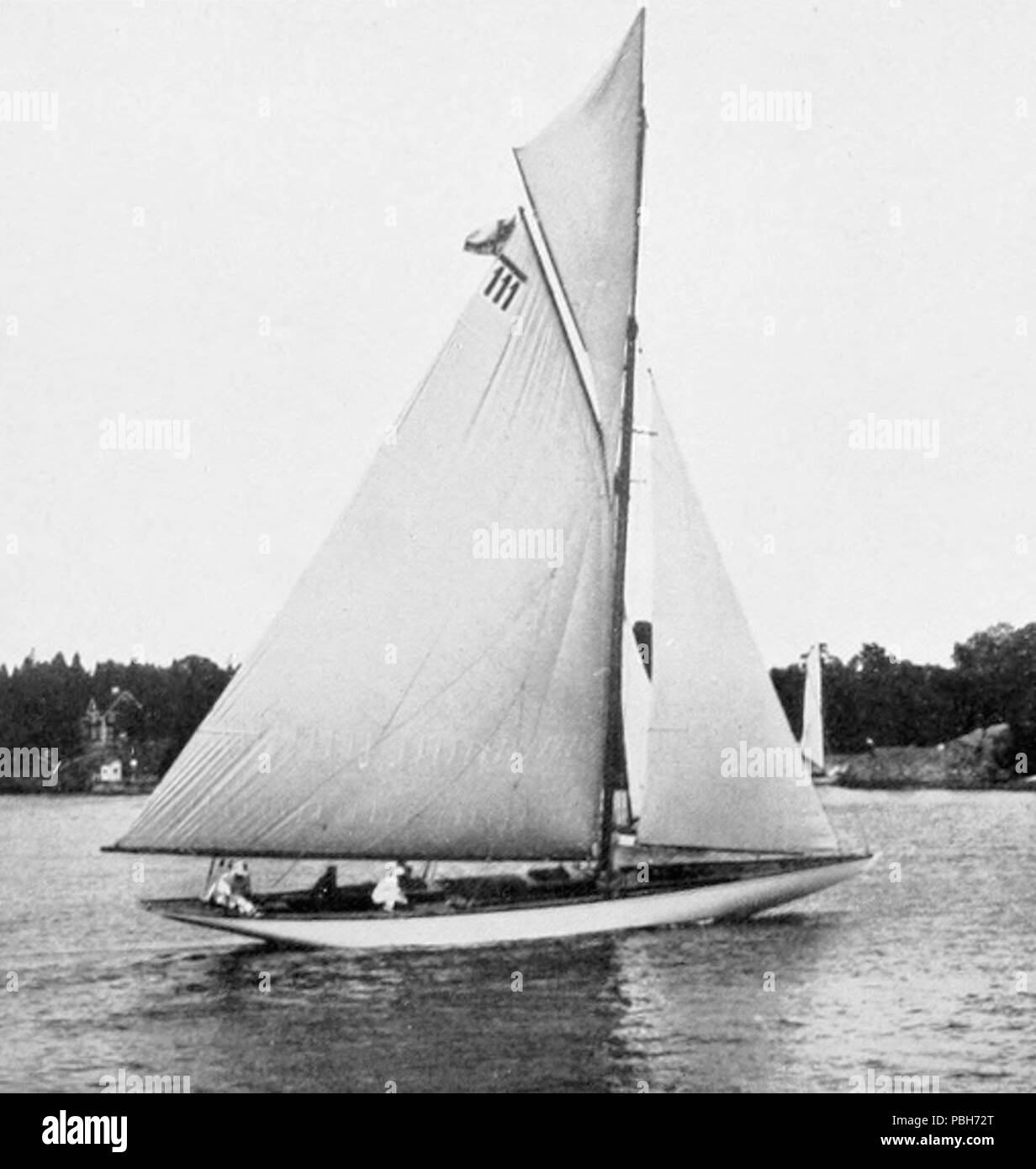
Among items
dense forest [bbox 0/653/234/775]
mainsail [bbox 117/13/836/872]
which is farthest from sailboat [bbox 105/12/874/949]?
dense forest [bbox 0/653/234/775]

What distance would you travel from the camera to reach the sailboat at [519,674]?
26984 mm

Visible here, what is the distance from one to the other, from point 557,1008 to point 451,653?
6446 millimetres

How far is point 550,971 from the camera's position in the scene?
2694 centimetres

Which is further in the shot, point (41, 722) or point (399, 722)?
point (41, 722)

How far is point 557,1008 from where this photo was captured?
24.2 meters

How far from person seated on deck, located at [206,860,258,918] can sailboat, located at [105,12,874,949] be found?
214mm

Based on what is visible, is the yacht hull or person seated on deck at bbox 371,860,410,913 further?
person seated on deck at bbox 371,860,410,913

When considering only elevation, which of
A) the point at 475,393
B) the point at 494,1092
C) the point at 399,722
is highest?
the point at 475,393

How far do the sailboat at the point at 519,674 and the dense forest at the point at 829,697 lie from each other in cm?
5314

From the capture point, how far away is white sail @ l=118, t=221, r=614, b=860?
87.0ft

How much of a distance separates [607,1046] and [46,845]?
5188 cm

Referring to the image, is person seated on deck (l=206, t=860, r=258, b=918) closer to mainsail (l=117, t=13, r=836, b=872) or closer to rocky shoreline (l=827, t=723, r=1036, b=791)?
mainsail (l=117, t=13, r=836, b=872)
